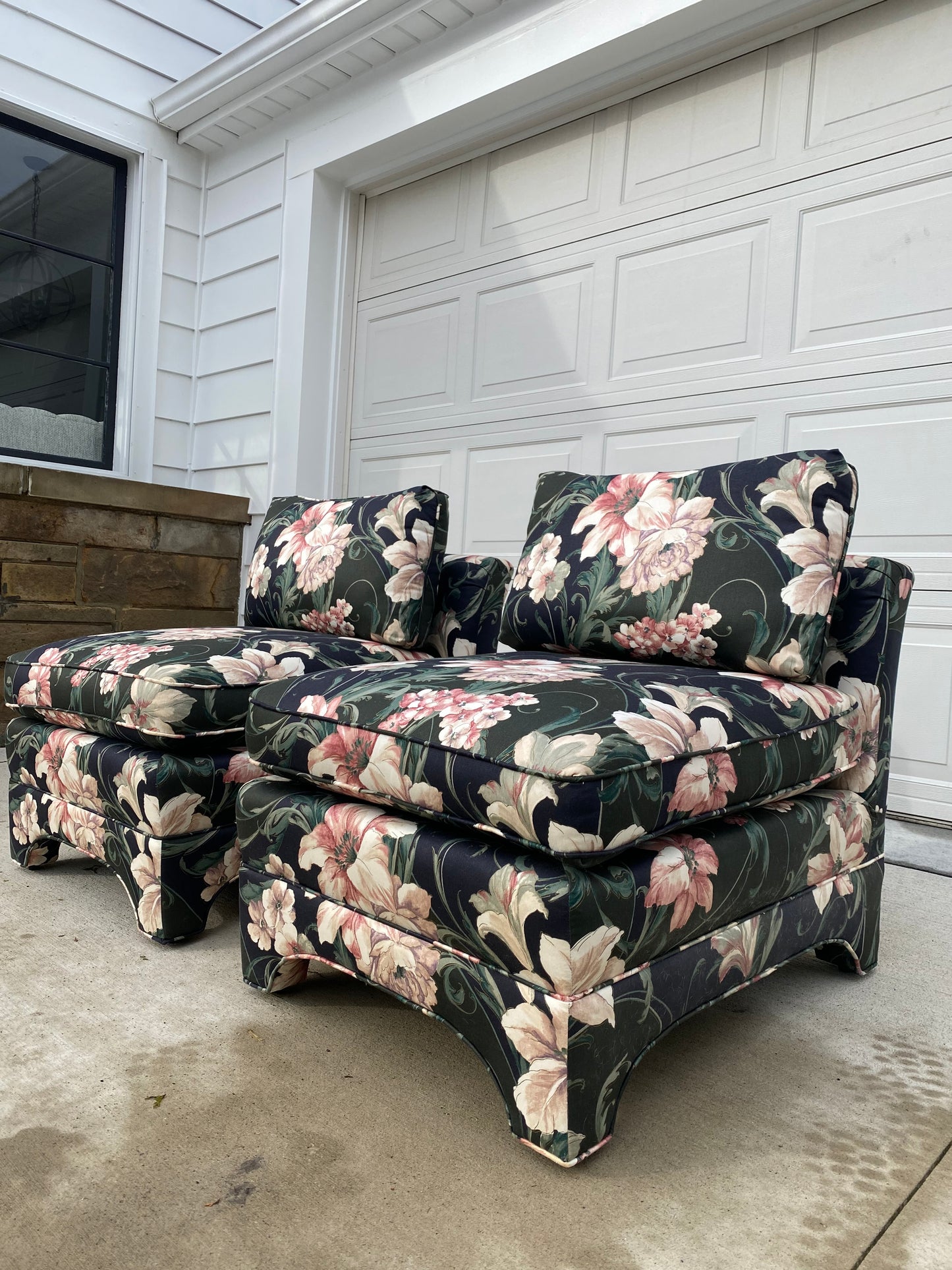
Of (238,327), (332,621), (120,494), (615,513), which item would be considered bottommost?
(332,621)

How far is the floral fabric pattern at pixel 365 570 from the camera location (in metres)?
1.92

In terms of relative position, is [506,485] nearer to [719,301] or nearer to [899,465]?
[719,301]

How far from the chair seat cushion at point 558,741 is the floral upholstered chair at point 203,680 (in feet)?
0.84

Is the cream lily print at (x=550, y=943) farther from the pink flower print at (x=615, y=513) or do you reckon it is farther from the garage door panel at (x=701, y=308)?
the garage door panel at (x=701, y=308)

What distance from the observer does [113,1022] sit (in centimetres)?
121

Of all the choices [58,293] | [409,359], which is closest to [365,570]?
[409,359]

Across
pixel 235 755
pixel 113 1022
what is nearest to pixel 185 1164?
pixel 113 1022

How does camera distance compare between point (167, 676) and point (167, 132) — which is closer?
point (167, 676)

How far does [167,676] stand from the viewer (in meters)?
1.51

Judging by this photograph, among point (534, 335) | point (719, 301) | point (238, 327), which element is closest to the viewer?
point (719, 301)

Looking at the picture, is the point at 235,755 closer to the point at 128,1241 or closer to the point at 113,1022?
the point at 113,1022

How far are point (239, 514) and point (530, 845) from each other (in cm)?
326

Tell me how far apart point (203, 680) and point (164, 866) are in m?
0.30

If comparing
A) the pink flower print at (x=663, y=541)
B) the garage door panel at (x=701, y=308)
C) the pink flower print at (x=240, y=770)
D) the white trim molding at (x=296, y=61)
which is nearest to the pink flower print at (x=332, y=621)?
the pink flower print at (x=240, y=770)
